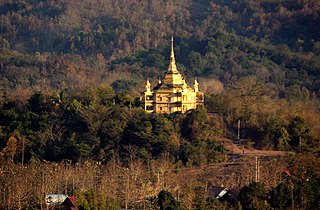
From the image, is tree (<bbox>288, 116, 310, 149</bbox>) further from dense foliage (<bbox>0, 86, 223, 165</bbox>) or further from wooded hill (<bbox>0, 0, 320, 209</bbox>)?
dense foliage (<bbox>0, 86, 223, 165</bbox>)

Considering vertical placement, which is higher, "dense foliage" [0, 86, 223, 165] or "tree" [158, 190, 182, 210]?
"dense foliage" [0, 86, 223, 165]

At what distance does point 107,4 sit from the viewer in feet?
503

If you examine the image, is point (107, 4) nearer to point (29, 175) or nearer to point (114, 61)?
point (114, 61)

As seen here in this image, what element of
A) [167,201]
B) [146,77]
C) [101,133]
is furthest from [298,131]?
[146,77]

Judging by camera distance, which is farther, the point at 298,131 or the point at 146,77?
the point at 146,77

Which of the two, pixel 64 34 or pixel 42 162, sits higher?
pixel 64 34

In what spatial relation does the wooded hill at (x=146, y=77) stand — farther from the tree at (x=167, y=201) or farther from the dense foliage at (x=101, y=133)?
the tree at (x=167, y=201)

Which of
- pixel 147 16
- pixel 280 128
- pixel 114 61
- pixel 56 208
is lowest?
pixel 56 208

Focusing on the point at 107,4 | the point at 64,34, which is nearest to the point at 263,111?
the point at 64,34

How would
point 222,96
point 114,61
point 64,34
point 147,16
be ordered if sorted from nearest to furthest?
point 222,96 < point 114,61 < point 64,34 < point 147,16

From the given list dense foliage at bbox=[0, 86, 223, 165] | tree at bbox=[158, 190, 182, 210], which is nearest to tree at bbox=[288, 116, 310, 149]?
dense foliage at bbox=[0, 86, 223, 165]

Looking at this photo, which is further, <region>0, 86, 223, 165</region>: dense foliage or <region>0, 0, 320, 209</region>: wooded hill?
<region>0, 0, 320, 209</region>: wooded hill

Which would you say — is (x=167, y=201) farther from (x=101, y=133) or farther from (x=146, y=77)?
(x=146, y=77)

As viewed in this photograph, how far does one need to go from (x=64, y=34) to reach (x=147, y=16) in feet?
47.8
